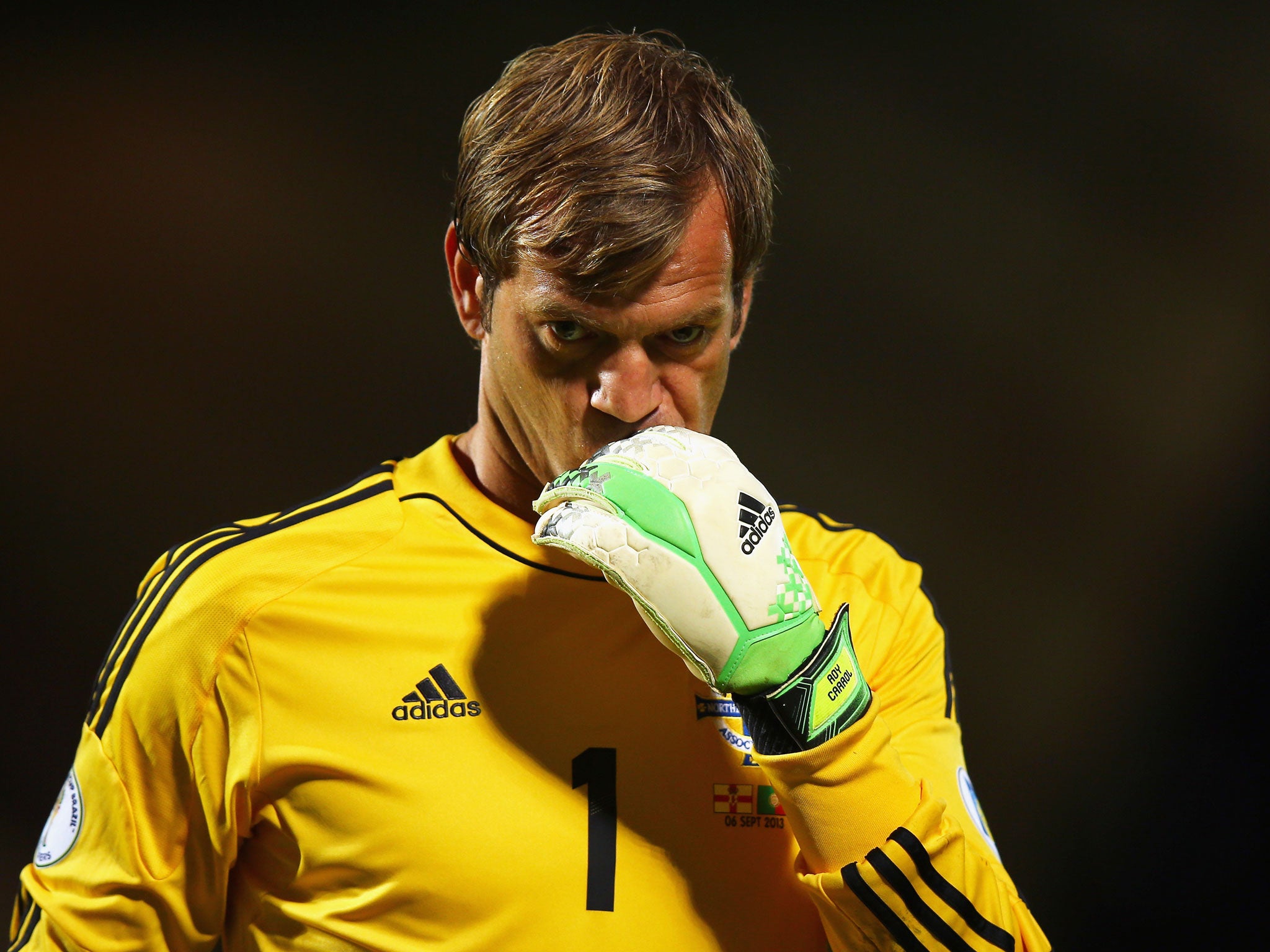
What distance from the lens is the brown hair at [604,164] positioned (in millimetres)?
909

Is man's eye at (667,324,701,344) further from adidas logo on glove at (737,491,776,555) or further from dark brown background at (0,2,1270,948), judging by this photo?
dark brown background at (0,2,1270,948)

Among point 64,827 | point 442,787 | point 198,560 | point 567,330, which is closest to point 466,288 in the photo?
point 567,330

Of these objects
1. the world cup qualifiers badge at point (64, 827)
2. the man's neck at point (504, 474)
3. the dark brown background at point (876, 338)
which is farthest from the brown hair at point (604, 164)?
the dark brown background at point (876, 338)

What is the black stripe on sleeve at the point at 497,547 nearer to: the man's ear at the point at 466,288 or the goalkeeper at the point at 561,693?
the goalkeeper at the point at 561,693

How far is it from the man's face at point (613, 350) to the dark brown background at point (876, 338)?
874mm

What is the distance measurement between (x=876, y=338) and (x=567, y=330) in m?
1.03

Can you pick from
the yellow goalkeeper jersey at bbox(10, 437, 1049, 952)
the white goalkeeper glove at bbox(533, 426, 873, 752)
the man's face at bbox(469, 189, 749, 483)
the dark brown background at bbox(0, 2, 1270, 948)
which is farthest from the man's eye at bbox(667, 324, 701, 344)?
the dark brown background at bbox(0, 2, 1270, 948)

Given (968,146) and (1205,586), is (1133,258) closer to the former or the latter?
(968,146)

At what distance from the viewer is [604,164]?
36.5 inches

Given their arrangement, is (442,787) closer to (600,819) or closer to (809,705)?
(600,819)

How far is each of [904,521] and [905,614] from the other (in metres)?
0.81

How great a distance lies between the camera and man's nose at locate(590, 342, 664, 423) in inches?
36.7

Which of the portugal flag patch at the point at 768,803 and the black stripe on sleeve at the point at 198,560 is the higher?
the black stripe on sleeve at the point at 198,560

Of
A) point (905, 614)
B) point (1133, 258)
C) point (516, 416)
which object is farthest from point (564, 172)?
point (1133, 258)
